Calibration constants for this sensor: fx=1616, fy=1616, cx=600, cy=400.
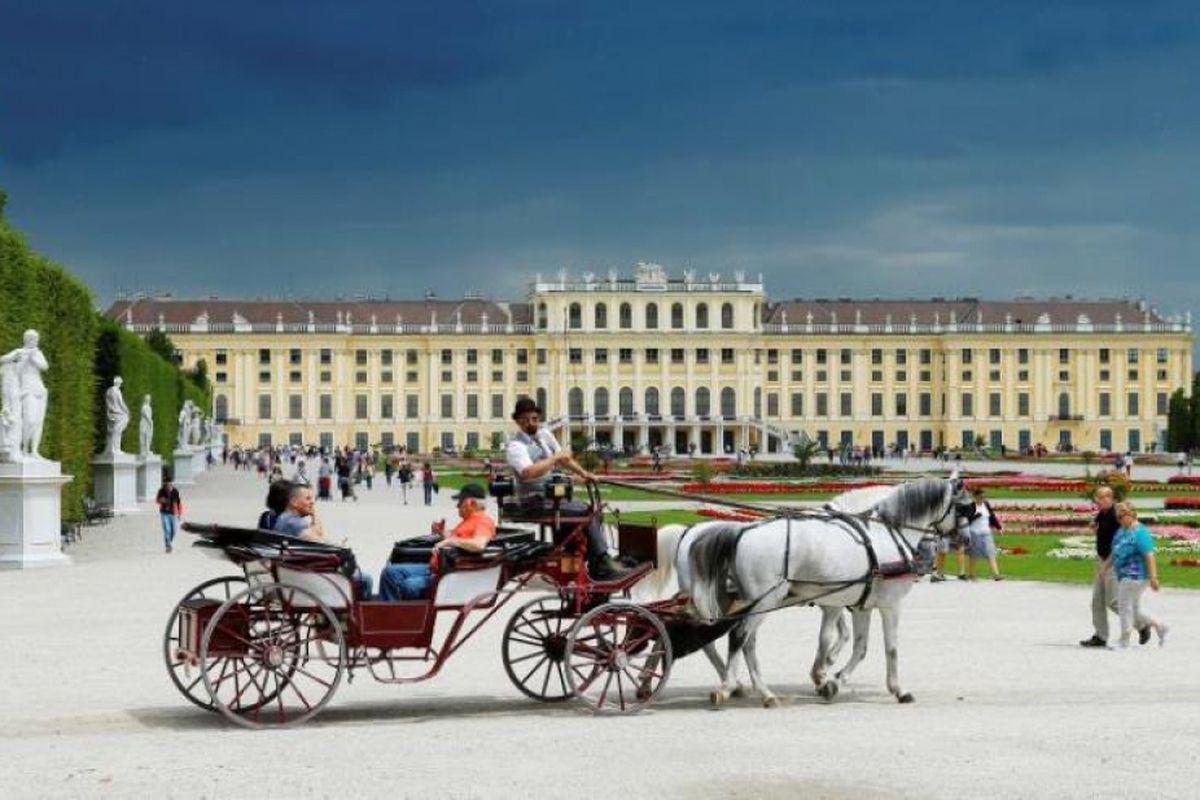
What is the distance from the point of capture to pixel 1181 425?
6925cm

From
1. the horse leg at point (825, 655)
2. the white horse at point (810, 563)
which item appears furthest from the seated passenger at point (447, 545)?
the horse leg at point (825, 655)

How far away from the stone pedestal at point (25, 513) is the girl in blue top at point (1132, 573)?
10828 mm

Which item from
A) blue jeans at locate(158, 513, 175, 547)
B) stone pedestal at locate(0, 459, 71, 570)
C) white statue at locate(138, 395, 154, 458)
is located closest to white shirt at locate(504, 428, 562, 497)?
stone pedestal at locate(0, 459, 71, 570)

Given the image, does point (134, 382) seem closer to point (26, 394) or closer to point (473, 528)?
point (26, 394)

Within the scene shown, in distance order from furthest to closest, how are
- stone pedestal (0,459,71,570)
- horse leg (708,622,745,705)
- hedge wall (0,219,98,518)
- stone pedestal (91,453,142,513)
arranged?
stone pedestal (91,453,142,513) < hedge wall (0,219,98,518) < stone pedestal (0,459,71,570) < horse leg (708,622,745,705)

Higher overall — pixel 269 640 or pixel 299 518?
pixel 299 518

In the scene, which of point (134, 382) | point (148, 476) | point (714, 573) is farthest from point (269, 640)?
point (134, 382)

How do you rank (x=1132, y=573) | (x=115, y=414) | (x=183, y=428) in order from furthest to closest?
(x=183, y=428), (x=115, y=414), (x=1132, y=573)

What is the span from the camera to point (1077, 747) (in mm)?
6969

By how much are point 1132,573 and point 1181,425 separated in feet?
205

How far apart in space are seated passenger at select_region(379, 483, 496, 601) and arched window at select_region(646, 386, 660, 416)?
84043 millimetres

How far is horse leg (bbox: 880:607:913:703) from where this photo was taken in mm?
8172

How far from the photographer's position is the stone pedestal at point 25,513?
16359mm

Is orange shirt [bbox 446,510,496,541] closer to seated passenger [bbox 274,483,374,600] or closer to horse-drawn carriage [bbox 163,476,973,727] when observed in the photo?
horse-drawn carriage [bbox 163,476,973,727]
